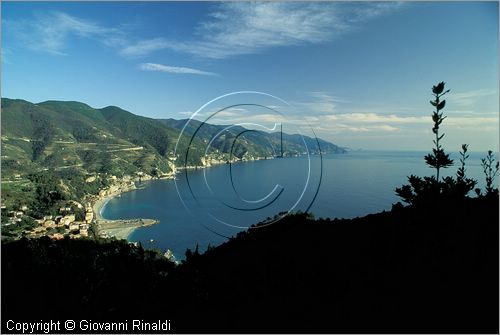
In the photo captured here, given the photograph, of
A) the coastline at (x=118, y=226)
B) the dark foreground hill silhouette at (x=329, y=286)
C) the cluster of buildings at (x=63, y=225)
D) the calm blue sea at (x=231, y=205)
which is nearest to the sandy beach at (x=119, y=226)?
the coastline at (x=118, y=226)

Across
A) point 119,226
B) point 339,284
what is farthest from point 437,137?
point 119,226

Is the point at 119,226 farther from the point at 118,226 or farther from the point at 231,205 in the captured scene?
the point at 231,205

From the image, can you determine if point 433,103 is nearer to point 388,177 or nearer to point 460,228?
point 460,228

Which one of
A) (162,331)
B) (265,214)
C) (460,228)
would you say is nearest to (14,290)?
(162,331)

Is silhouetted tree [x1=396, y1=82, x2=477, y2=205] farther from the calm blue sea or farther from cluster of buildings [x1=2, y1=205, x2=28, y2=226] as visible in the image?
cluster of buildings [x1=2, y1=205, x2=28, y2=226]

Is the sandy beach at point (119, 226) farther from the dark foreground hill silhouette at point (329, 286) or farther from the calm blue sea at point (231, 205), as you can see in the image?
the dark foreground hill silhouette at point (329, 286)

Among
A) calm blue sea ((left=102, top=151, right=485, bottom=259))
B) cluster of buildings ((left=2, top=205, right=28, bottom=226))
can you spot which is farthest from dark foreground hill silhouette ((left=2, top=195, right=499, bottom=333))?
cluster of buildings ((left=2, top=205, right=28, bottom=226))

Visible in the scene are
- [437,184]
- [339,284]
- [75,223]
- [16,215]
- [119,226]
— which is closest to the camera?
[339,284]

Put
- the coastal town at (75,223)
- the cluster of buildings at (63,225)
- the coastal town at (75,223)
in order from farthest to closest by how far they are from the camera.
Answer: the coastal town at (75,223)
the coastal town at (75,223)
the cluster of buildings at (63,225)
